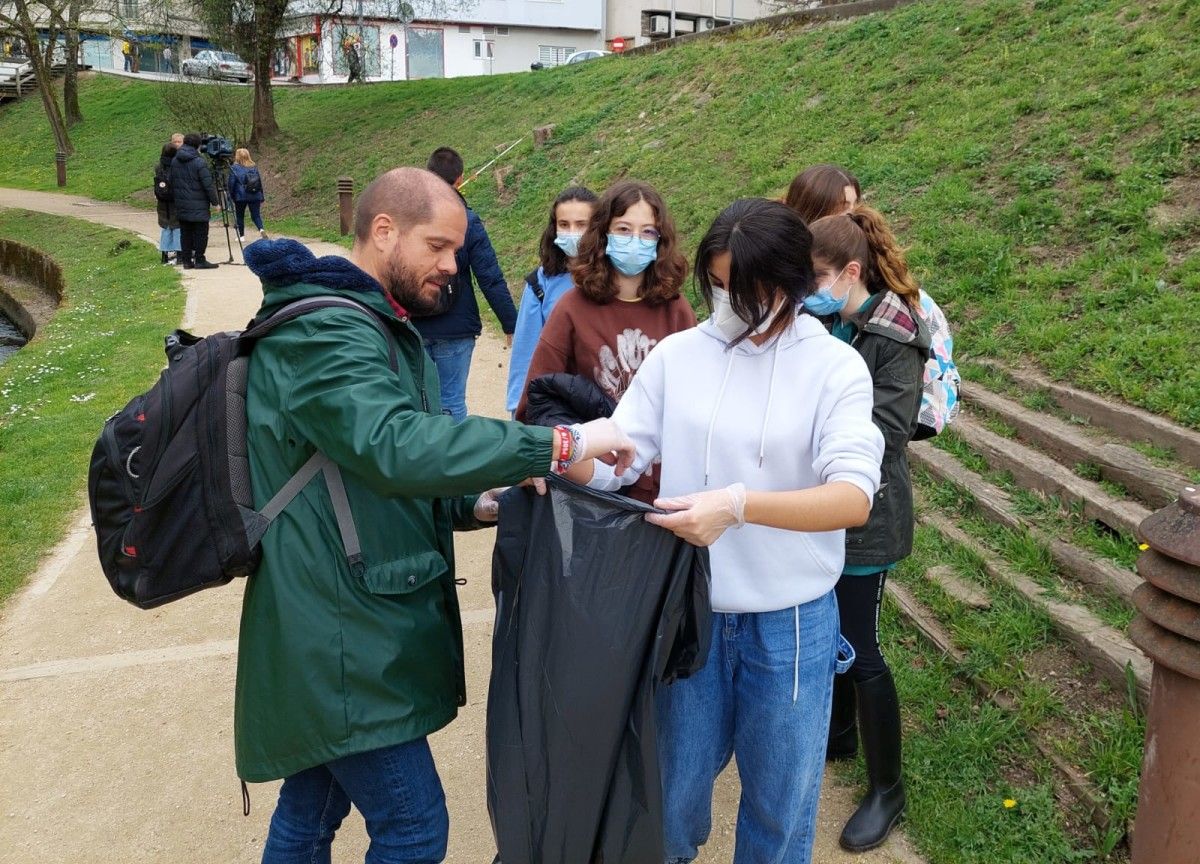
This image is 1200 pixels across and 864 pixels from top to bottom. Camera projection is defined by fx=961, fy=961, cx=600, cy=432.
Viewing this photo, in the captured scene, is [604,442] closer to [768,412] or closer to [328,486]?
[768,412]

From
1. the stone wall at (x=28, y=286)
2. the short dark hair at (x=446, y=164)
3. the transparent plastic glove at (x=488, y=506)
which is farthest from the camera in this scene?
the stone wall at (x=28, y=286)

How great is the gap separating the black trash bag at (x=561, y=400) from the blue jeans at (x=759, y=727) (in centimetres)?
62

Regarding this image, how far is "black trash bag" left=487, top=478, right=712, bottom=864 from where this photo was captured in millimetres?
1951

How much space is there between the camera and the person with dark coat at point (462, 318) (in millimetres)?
5312

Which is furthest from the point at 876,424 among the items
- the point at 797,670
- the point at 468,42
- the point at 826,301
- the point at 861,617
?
the point at 468,42

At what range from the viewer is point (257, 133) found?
24.2m

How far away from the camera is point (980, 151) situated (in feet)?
25.3

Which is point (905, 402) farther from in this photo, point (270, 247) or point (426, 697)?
point (270, 247)

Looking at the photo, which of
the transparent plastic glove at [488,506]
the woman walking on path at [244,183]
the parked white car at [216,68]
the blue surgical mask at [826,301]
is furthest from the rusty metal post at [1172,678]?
the parked white car at [216,68]

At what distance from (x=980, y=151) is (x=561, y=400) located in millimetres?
6543

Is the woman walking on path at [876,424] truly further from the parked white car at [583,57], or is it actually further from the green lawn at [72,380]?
the parked white car at [583,57]

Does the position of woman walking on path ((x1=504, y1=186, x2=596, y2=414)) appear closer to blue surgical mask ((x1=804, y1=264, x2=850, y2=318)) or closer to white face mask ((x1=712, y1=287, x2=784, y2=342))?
blue surgical mask ((x1=804, y1=264, x2=850, y2=318))

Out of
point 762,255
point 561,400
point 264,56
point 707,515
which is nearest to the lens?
point 707,515

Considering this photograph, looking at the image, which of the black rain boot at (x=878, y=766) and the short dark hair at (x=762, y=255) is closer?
the short dark hair at (x=762, y=255)
